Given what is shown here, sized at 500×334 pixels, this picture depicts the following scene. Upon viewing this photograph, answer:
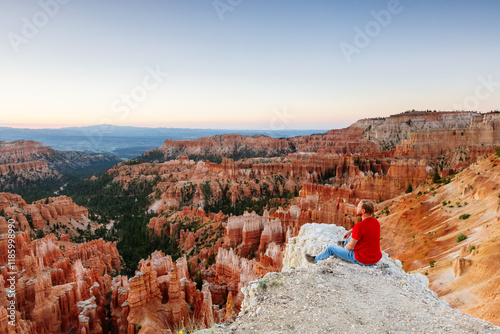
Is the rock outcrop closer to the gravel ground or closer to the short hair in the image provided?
the gravel ground

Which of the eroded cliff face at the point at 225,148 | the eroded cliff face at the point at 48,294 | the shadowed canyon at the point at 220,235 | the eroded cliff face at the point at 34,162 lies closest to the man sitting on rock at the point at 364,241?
the shadowed canyon at the point at 220,235

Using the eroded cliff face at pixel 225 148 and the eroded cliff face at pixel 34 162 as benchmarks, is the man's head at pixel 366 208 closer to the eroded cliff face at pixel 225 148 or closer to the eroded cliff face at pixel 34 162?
the eroded cliff face at pixel 34 162

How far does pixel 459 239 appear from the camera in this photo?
16.3 meters

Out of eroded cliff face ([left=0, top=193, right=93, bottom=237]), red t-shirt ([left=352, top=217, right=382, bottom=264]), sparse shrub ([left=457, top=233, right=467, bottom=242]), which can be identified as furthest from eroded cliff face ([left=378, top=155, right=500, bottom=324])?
eroded cliff face ([left=0, top=193, right=93, bottom=237])

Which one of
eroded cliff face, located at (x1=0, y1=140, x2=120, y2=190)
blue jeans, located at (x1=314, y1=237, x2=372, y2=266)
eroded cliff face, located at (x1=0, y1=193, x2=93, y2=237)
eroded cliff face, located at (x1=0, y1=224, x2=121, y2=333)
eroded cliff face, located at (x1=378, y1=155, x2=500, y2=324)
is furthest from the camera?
eroded cliff face, located at (x1=0, y1=140, x2=120, y2=190)

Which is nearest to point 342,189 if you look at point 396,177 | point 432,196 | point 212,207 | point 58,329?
point 396,177

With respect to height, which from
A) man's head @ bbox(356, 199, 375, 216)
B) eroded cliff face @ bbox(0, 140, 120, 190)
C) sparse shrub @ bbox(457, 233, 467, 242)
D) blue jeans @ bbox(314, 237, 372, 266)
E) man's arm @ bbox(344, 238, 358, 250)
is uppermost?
man's head @ bbox(356, 199, 375, 216)

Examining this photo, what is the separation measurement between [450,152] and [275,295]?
6846 cm

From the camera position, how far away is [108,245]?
3222 centimetres

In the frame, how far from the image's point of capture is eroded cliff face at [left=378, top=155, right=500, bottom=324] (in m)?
10.5

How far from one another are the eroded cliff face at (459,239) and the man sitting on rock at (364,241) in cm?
540

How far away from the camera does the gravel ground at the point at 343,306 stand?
4699mm

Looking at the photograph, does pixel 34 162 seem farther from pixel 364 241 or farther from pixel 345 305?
pixel 345 305

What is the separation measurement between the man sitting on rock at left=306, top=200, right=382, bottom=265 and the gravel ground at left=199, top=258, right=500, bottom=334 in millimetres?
285
